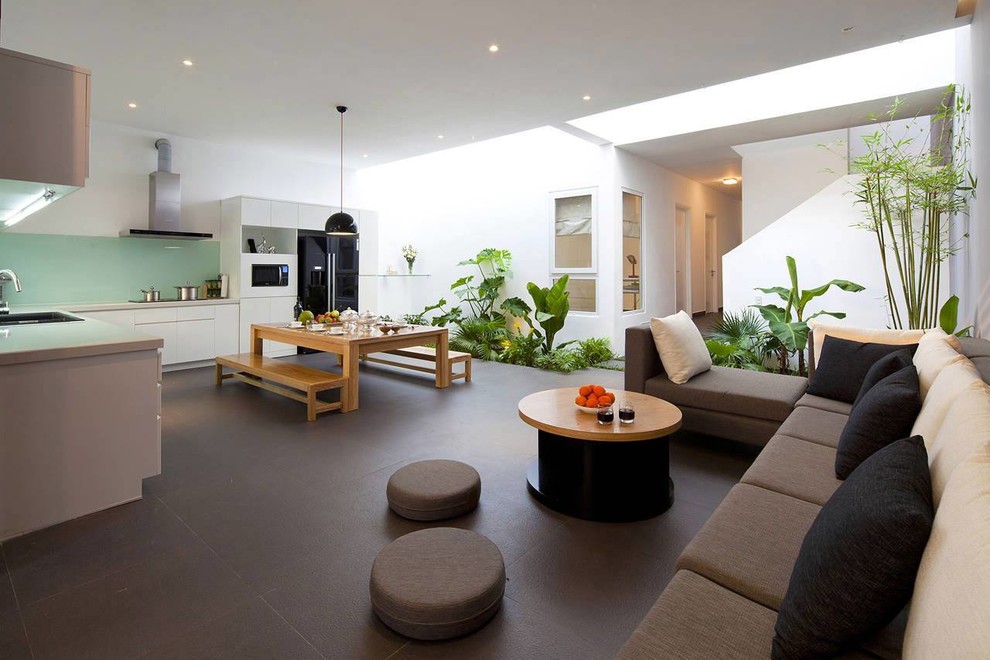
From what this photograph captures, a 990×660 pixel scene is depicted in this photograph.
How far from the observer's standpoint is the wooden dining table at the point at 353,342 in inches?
181

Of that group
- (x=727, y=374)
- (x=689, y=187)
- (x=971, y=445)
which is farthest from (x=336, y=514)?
(x=689, y=187)

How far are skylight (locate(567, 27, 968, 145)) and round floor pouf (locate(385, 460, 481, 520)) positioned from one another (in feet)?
16.0

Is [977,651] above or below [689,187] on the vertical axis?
below

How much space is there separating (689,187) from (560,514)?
829 cm

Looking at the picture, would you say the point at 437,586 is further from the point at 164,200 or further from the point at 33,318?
the point at 164,200

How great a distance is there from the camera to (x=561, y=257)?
7586mm

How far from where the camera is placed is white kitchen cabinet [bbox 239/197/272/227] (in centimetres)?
674

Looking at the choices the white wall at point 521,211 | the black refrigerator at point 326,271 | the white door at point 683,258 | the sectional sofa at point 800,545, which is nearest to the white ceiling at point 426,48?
the white wall at point 521,211

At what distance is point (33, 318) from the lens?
392cm

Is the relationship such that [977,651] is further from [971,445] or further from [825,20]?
[825,20]

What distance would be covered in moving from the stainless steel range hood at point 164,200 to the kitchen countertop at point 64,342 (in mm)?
3448

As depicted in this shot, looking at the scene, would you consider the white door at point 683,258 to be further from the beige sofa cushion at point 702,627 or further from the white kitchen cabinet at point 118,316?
the beige sofa cushion at point 702,627

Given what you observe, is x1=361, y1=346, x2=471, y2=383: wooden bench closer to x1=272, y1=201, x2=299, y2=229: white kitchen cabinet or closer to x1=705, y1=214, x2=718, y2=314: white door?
x1=272, y1=201, x2=299, y2=229: white kitchen cabinet

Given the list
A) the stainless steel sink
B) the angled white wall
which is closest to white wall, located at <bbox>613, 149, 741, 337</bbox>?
the angled white wall
